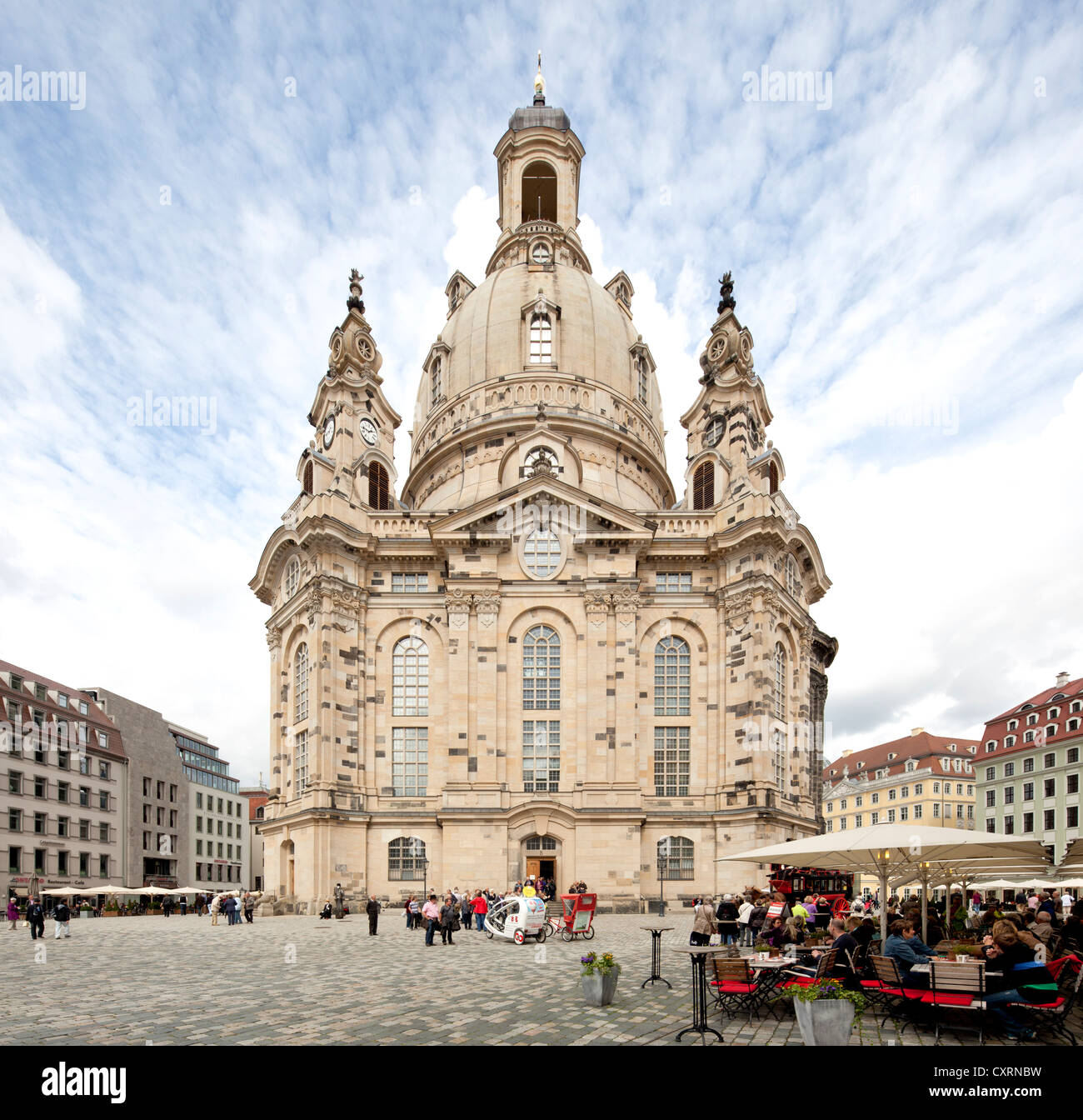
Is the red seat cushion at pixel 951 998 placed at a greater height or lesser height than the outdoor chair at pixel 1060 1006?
greater

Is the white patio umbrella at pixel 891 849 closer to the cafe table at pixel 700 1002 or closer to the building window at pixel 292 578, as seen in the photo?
the cafe table at pixel 700 1002

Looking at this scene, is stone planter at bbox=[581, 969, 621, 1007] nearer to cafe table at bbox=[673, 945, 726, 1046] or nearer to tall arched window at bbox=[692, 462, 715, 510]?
cafe table at bbox=[673, 945, 726, 1046]

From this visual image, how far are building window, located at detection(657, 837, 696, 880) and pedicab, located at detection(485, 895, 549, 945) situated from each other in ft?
57.2

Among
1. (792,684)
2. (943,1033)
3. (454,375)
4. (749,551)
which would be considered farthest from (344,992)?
(454,375)

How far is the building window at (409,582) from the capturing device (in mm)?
49562

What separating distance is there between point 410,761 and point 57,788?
1452 inches

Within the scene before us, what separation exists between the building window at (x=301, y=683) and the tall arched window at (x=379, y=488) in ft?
34.8

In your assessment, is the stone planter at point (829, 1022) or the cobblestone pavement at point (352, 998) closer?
the stone planter at point (829, 1022)

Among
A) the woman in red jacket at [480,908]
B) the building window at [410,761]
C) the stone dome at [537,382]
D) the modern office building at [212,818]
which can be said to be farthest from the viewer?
the modern office building at [212,818]

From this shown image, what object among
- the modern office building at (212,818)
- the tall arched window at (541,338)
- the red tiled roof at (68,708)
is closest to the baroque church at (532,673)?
the tall arched window at (541,338)

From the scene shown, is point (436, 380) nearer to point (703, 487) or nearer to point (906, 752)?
point (703, 487)

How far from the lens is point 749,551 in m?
47.7
